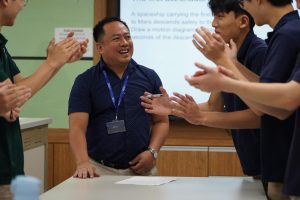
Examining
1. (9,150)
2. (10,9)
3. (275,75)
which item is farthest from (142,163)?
(275,75)

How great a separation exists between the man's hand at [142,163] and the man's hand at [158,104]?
14.1 inches

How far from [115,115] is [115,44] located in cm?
44

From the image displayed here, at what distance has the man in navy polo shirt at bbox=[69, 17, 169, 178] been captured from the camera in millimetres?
2895

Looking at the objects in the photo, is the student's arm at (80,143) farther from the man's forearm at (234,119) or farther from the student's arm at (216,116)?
the man's forearm at (234,119)

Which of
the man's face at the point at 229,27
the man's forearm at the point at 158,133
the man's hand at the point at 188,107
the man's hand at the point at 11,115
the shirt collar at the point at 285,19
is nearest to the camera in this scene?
the shirt collar at the point at 285,19

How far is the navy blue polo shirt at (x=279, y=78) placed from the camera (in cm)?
171

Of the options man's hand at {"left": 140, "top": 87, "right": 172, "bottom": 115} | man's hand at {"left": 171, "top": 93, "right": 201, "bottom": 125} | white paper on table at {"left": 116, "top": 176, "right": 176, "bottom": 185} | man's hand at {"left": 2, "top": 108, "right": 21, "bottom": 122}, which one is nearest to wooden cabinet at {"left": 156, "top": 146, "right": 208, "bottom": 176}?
man's hand at {"left": 140, "top": 87, "right": 172, "bottom": 115}

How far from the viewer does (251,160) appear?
2.30 metres

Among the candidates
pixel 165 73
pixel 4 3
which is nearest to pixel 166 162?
pixel 165 73

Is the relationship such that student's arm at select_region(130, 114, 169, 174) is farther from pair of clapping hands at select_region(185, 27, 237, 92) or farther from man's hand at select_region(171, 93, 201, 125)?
pair of clapping hands at select_region(185, 27, 237, 92)

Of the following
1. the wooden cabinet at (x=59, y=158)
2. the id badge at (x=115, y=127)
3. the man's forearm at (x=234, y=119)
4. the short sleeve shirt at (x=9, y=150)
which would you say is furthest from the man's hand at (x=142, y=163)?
the wooden cabinet at (x=59, y=158)

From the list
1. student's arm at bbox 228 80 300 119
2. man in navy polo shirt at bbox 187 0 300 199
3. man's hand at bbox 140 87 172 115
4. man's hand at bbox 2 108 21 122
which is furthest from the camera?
man's hand at bbox 140 87 172 115

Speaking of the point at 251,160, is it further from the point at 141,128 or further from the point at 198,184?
the point at 141,128

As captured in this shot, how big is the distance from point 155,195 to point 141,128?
0.91 m
